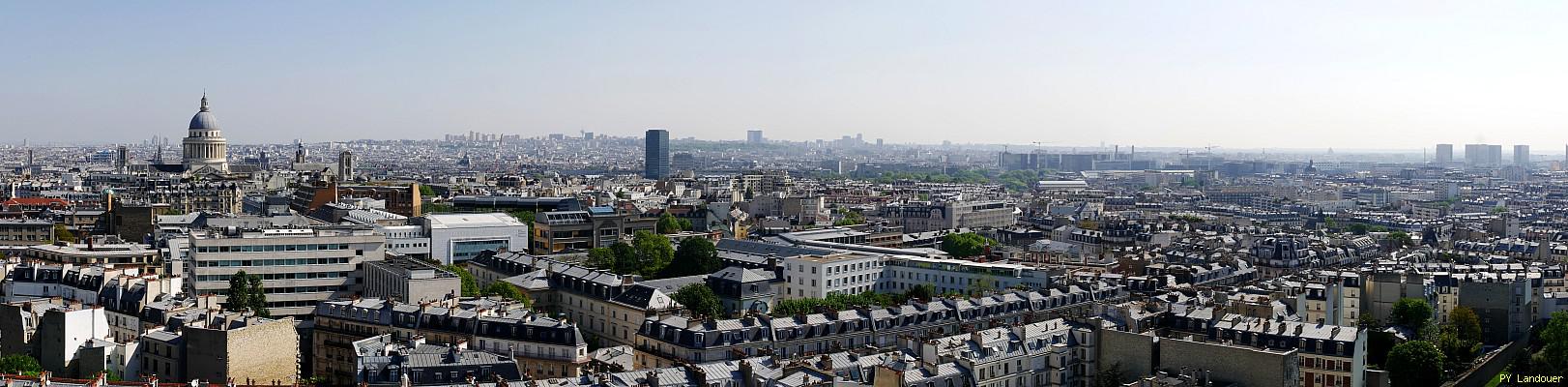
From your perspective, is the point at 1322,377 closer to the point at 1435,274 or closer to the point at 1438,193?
the point at 1435,274

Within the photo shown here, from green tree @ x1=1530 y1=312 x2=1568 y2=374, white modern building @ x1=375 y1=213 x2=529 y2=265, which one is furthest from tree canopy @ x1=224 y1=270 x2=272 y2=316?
green tree @ x1=1530 y1=312 x2=1568 y2=374

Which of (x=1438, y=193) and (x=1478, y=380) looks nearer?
(x=1478, y=380)

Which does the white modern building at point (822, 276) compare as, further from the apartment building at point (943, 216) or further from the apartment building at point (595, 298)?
the apartment building at point (943, 216)

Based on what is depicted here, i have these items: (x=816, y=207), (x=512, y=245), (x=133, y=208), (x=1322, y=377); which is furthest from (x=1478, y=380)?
(x=816, y=207)

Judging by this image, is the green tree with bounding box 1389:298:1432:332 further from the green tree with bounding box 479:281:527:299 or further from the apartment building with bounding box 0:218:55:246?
the apartment building with bounding box 0:218:55:246

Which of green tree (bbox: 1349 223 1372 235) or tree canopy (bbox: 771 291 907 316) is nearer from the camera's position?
tree canopy (bbox: 771 291 907 316)
